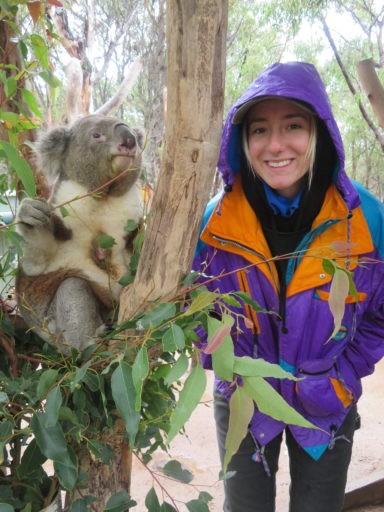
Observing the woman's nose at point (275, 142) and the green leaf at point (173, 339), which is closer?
the green leaf at point (173, 339)

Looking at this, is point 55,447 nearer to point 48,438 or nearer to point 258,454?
point 48,438

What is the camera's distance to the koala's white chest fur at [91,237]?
4.68 ft

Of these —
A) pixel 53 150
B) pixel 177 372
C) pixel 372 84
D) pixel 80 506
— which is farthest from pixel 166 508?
pixel 372 84

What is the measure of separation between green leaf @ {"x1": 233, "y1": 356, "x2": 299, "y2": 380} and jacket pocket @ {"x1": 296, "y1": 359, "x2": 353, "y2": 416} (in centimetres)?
76

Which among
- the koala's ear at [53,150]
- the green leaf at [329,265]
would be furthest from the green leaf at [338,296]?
the koala's ear at [53,150]

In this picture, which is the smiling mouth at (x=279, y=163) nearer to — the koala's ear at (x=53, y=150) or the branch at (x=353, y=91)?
the koala's ear at (x=53, y=150)

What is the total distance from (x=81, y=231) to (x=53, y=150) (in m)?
0.28

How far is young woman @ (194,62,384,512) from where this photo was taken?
1.25 meters

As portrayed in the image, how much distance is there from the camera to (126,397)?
62 cm

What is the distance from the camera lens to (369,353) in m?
Answer: 1.46

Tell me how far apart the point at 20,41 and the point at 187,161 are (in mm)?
521

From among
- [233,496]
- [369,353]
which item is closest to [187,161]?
[369,353]

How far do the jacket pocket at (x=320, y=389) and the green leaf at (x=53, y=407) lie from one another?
798 mm

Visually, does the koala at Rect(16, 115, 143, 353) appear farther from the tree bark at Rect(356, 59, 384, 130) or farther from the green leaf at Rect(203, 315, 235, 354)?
the tree bark at Rect(356, 59, 384, 130)
